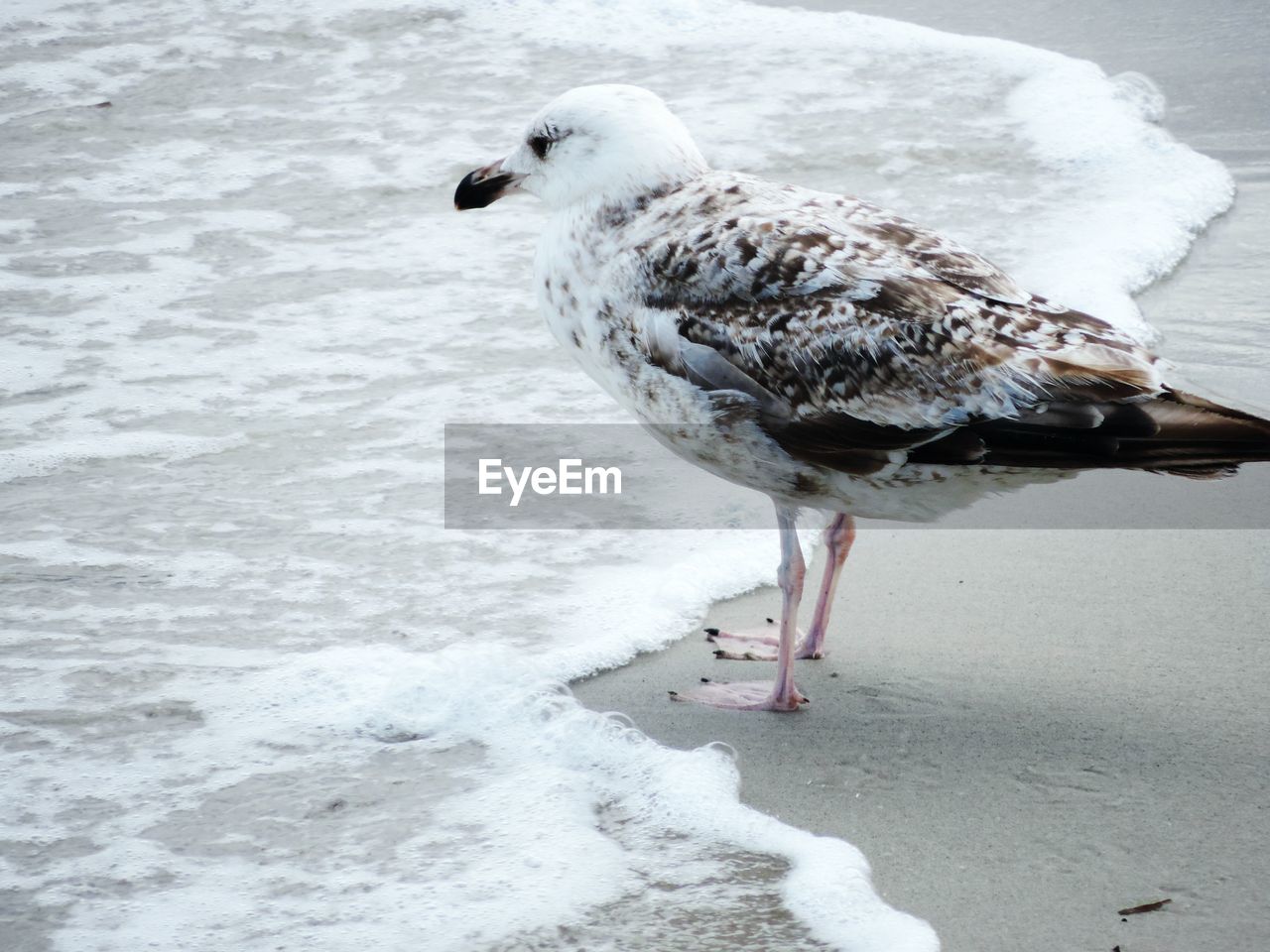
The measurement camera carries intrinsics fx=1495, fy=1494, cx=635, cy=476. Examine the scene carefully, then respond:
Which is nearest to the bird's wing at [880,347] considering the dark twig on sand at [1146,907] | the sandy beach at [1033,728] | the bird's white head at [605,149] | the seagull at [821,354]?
the seagull at [821,354]

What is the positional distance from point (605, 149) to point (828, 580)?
1.39 meters

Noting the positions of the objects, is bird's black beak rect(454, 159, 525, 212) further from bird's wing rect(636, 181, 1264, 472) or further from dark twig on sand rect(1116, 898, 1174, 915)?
dark twig on sand rect(1116, 898, 1174, 915)

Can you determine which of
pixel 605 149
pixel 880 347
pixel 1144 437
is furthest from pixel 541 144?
pixel 1144 437

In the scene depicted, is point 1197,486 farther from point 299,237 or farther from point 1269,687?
point 299,237

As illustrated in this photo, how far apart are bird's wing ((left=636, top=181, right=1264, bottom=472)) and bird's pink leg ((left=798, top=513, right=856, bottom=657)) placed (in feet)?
2.06

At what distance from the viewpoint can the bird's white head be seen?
4.15m

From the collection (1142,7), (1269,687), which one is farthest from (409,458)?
(1142,7)

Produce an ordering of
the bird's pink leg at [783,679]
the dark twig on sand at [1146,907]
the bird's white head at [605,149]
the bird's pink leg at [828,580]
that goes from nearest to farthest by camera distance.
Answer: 1. the dark twig on sand at [1146,907]
2. the bird's pink leg at [783,679]
3. the bird's white head at [605,149]
4. the bird's pink leg at [828,580]

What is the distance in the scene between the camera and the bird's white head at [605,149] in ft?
13.6

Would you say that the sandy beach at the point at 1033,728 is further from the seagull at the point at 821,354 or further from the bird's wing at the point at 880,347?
the bird's wing at the point at 880,347

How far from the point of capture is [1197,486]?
507 cm

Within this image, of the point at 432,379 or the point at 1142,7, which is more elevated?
the point at 1142,7

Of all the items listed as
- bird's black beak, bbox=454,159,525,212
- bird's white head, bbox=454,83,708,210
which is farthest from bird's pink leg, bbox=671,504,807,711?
bird's black beak, bbox=454,159,525,212

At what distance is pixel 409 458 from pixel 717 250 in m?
2.06
